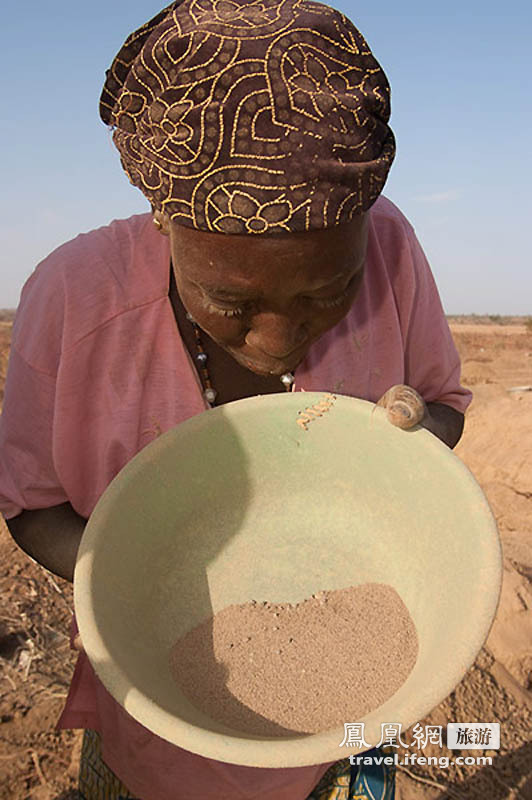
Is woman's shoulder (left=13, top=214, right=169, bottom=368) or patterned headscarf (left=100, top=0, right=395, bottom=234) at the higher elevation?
patterned headscarf (left=100, top=0, right=395, bottom=234)

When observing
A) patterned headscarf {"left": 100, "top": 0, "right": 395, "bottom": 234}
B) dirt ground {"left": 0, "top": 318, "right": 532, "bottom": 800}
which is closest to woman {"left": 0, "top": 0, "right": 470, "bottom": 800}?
patterned headscarf {"left": 100, "top": 0, "right": 395, "bottom": 234}

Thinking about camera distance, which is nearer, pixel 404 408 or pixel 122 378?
pixel 404 408

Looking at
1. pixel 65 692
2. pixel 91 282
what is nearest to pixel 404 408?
pixel 91 282

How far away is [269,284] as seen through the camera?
3.32 ft

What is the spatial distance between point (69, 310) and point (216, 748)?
0.76 meters

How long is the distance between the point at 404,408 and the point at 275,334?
23cm

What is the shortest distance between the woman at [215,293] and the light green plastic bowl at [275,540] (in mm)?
110

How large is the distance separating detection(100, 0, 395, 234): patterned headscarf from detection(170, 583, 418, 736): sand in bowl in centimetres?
63

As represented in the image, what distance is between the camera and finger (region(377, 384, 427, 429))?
1049mm

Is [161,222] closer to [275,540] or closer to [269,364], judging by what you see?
[269,364]

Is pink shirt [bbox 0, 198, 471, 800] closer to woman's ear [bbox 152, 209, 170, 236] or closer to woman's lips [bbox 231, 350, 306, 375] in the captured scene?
woman's ear [bbox 152, 209, 170, 236]

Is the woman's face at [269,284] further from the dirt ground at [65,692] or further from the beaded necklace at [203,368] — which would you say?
the dirt ground at [65,692]

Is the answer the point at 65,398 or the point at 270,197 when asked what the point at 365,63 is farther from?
the point at 65,398

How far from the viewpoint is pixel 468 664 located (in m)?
0.86
